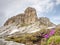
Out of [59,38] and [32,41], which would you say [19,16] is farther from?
[59,38]

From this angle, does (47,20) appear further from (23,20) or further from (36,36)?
(36,36)

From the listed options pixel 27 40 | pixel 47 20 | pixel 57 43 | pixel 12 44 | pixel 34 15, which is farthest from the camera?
pixel 47 20

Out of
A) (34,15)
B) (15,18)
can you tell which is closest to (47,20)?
(34,15)

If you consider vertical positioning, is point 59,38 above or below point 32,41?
above

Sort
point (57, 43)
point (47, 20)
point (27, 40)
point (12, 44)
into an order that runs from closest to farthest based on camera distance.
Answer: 1. point (57, 43)
2. point (12, 44)
3. point (27, 40)
4. point (47, 20)

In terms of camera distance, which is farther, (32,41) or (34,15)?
(34,15)

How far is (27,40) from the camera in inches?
1142

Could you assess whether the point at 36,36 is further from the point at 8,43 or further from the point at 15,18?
the point at 15,18

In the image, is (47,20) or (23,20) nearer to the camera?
(23,20)

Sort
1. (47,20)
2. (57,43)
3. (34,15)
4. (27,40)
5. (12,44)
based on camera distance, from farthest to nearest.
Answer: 1. (47,20)
2. (34,15)
3. (27,40)
4. (12,44)
5. (57,43)

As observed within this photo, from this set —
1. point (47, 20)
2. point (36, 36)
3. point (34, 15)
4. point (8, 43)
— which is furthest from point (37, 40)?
point (47, 20)

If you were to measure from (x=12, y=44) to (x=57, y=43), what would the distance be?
8697 mm

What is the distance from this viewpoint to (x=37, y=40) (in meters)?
29.7

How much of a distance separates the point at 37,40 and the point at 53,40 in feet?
51.2
